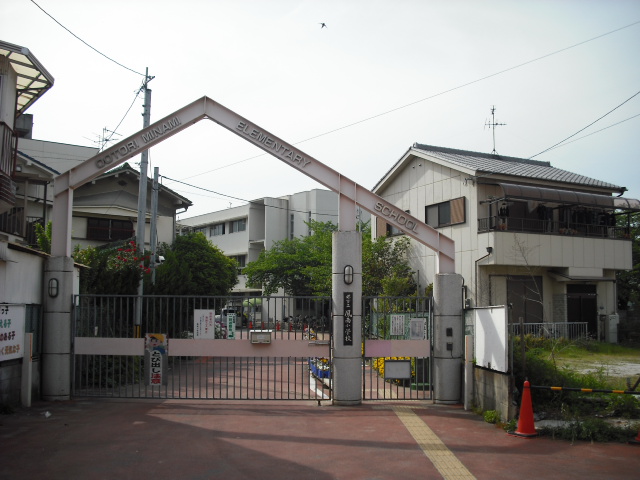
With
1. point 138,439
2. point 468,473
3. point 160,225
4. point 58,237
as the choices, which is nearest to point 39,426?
point 138,439

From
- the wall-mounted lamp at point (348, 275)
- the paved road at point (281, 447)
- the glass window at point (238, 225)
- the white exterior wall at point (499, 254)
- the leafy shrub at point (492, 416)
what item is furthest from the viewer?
the glass window at point (238, 225)

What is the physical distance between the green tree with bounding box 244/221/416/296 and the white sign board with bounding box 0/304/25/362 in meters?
14.9

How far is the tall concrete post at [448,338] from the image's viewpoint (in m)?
12.6

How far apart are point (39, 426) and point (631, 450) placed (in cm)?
936

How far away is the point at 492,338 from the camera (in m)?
11.1

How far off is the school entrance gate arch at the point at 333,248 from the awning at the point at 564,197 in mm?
9296

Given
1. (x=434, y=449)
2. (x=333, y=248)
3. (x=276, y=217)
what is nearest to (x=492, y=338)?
(x=434, y=449)

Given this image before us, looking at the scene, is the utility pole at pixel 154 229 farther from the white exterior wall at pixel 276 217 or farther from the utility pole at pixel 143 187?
the white exterior wall at pixel 276 217

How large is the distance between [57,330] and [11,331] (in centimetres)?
141

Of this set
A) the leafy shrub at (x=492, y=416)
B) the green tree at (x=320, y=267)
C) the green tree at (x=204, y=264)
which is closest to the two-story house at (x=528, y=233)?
the green tree at (x=320, y=267)

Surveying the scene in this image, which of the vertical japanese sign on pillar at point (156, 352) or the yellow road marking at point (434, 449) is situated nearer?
the yellow road marking at point (434, 449)

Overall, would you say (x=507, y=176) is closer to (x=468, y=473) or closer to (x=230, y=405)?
(x=230, y=405)

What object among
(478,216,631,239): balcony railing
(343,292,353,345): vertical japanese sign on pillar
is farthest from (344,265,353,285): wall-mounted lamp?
(478,216,631,239): balcony railing

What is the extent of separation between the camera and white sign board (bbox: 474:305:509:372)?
10406 mm
